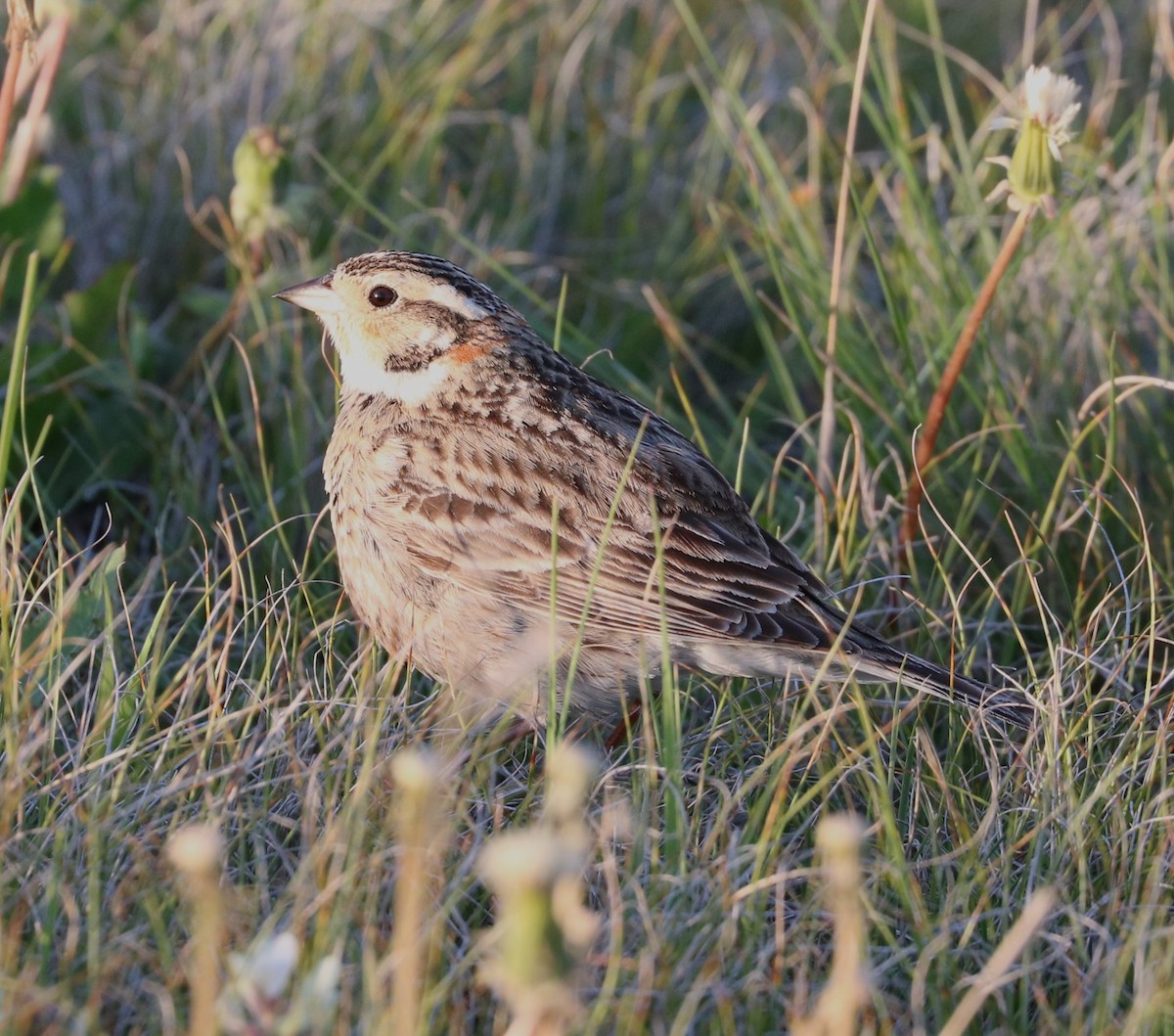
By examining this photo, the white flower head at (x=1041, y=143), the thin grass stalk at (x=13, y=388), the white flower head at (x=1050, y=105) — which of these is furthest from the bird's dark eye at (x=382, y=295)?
the white flower head at (x=1050, y=105)

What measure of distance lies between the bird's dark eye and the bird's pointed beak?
0.37 ft

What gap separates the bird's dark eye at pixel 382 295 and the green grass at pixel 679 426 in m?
0.48

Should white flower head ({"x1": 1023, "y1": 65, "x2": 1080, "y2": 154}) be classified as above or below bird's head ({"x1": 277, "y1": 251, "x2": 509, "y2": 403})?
above

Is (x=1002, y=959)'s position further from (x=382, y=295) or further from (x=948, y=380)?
(x=382, y=295)

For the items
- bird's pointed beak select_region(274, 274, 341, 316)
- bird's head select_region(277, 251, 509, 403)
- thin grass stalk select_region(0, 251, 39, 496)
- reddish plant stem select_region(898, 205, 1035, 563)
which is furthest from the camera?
bird's pointed beak select_region(274, 274, 341, 316)

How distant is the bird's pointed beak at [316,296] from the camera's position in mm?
4922

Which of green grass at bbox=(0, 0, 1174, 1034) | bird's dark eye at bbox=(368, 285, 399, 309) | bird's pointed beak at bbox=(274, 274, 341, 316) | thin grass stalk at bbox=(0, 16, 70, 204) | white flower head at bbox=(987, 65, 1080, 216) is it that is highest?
white flower head at bbox=(987, 65, 1080, 216)

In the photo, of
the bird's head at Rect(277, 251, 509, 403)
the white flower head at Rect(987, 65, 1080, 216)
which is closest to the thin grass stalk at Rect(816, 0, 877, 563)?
the white flower head at Rect(987, 65, 1080, 216)

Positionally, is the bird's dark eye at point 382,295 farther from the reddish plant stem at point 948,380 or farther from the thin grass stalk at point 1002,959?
the thin grass stalk at point 1002,959

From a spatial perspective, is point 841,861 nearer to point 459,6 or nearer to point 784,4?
point 459,6

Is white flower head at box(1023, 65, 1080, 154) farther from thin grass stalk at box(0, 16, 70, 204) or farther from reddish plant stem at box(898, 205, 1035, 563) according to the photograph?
thin grass stalk at box(0, 16, 70, 204)

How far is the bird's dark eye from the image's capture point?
485 centimetres

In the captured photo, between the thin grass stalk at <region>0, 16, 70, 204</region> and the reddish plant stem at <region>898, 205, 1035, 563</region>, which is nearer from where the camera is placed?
the reddish plant stem at <region>898, 205, 1035, 563</region>

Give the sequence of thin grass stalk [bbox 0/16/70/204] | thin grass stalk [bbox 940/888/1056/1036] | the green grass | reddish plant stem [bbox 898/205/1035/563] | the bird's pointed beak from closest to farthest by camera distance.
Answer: thin grass stalk [bbox 940/888/1056/1036] → the green grass → reddish plant stem [bbox 898/205/1035/563] → thin grass stalk [bbox 0/16/70/204] → the bird's pointed beak
